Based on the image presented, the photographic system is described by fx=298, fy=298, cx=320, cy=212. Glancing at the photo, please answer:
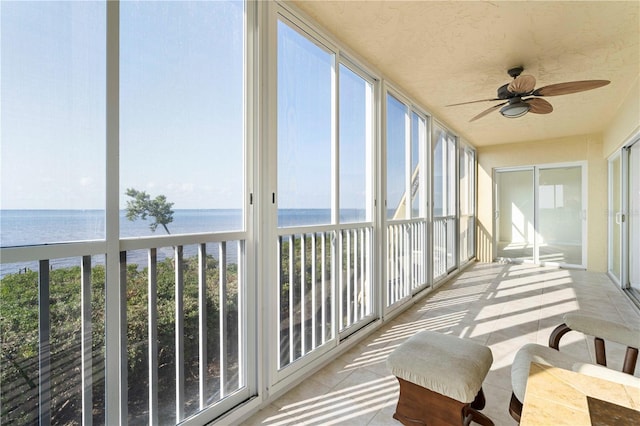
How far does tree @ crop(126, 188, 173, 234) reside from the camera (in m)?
1.32

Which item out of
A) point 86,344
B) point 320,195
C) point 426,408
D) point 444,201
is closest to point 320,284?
point 320,195

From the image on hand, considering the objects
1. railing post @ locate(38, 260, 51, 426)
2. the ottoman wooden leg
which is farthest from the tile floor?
railing post @ locate(38, 260, 51, 426)

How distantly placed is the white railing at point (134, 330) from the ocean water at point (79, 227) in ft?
0.05

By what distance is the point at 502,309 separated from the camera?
3.50 metres

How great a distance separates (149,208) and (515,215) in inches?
285

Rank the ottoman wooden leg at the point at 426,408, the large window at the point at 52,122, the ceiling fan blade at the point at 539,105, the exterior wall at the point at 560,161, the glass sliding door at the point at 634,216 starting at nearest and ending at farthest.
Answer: the large window at the point at 52,122 → the ottoman wooden leg at the point at 426,408 → the ceiling fan blade at the point at 539,105 → the glass sliding door at the point at 634,216 → the exterior wall at the point at 560,161

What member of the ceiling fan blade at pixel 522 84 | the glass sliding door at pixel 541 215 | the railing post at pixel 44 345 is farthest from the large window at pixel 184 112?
the glass sliding door at pixel 541 215

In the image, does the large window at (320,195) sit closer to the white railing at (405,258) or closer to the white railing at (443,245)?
the white railing at (405,258)

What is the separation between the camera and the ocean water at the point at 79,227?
102cm

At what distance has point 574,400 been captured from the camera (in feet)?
2.26

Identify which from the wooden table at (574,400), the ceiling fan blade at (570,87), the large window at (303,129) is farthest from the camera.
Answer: the ceiling fan blade at (570,87)

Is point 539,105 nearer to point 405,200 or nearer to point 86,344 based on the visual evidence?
point 405,200

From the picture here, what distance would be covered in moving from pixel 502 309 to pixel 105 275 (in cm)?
389

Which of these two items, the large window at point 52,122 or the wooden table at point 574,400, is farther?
the large window at point 52,122
